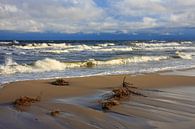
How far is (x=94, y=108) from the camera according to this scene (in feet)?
29.6

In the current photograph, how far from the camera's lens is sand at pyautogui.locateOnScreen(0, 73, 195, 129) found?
7457mm

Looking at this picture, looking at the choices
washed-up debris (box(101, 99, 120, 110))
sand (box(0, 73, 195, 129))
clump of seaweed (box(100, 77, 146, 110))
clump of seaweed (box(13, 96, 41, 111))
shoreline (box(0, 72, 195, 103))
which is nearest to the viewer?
sand (box(0, 73, 195, 129))

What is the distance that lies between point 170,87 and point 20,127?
706 centimetres

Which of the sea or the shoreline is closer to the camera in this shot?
the shoreline

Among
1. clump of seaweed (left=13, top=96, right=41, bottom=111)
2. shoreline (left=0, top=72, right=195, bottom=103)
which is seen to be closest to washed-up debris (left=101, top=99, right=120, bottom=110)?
clump of seaweed (left=13, top=96, right=41, bottom=111)

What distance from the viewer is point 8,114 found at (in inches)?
326

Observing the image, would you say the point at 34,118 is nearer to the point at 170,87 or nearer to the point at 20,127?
the point at 20,127

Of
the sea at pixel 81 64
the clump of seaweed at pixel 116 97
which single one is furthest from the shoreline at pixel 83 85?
the sea at pixel 81 64

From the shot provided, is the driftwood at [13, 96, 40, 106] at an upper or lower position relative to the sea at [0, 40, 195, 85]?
upper

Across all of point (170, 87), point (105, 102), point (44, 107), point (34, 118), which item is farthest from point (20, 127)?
point (170, 87)

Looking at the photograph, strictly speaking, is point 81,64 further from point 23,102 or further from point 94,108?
point 94,108

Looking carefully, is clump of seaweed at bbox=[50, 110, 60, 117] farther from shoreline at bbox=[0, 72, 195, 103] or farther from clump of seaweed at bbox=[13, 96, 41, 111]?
shoreline at bbox=[0, 72, 195, 103]

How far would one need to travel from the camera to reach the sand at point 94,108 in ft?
24.5

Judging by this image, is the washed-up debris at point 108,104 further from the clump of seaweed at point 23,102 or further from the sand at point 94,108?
the clump of seaweed at point 23,102
